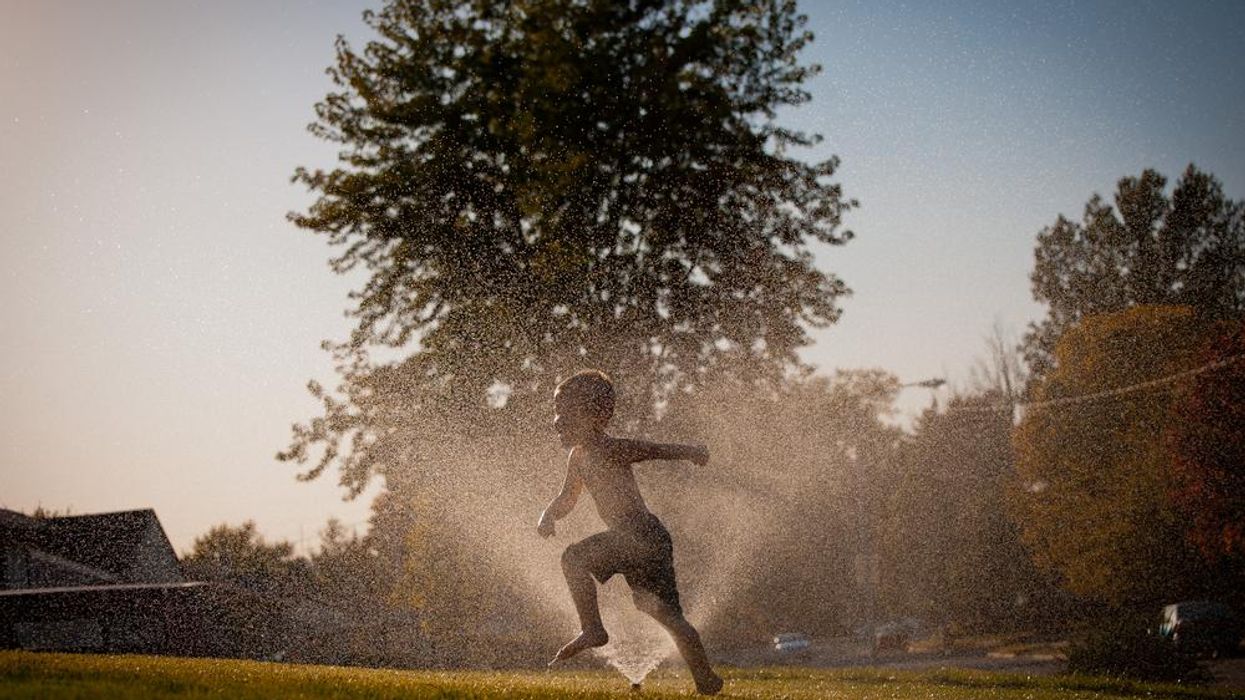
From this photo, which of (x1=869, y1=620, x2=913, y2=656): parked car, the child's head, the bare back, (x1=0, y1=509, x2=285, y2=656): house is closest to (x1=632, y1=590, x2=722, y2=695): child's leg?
the bare back

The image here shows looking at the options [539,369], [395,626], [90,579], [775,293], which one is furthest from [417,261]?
[395,626]

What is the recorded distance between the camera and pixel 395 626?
6481cm

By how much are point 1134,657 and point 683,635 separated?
48.2ft

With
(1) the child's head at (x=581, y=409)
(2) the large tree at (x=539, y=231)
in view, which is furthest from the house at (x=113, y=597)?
(1) the child's head at (x=581, y=409)

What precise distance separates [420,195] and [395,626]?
5326 centimetres

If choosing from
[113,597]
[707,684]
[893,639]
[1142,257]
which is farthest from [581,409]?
[1142,257]

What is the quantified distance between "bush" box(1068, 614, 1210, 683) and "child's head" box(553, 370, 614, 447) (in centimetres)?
1472

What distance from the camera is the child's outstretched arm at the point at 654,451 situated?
7512mm

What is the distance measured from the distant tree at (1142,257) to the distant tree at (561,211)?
39891mm

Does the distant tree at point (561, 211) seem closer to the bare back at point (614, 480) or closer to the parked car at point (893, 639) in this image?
the bare back at point (614, 480)

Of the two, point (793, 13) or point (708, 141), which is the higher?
point (793, 13)

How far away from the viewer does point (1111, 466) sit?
119 feet

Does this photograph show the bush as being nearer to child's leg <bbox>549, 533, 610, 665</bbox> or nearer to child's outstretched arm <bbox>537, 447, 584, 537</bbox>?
child's outstretched arm <bbox>537, 447, 584, 537</bbox>

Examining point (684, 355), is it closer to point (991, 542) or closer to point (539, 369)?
point (539, 369)
